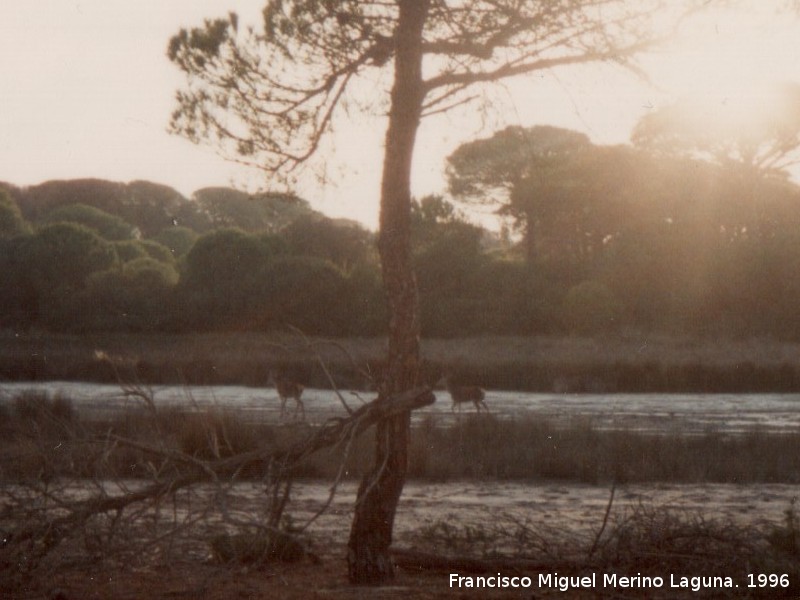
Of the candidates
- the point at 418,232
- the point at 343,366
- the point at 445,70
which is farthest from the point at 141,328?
the point at 445,70

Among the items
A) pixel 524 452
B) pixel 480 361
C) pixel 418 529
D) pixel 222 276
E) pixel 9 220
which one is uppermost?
pixel 9 220

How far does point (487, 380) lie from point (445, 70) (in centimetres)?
1984

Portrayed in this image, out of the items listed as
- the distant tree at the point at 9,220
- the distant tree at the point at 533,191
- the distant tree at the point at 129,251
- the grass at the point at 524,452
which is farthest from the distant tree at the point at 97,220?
the grass at the point at 524,452

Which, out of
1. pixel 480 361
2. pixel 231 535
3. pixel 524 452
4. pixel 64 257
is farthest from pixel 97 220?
pixel 231 535

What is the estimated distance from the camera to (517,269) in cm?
4306

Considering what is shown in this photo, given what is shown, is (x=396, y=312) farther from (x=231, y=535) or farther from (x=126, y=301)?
(x=126, y=301)

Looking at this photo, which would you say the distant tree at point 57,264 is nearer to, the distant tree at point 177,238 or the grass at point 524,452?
the distant tree at point 177,238

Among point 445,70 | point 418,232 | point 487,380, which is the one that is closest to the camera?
point 445,70

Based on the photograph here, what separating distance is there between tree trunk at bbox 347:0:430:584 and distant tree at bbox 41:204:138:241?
61.7 metres

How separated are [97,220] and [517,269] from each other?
34.3 meters

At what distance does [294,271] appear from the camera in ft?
139

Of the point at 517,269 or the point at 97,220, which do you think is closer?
the point at 517,269

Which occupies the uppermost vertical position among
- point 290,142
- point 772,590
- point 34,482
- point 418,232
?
point 418,232

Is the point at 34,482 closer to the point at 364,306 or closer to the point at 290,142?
the point at 290,142
